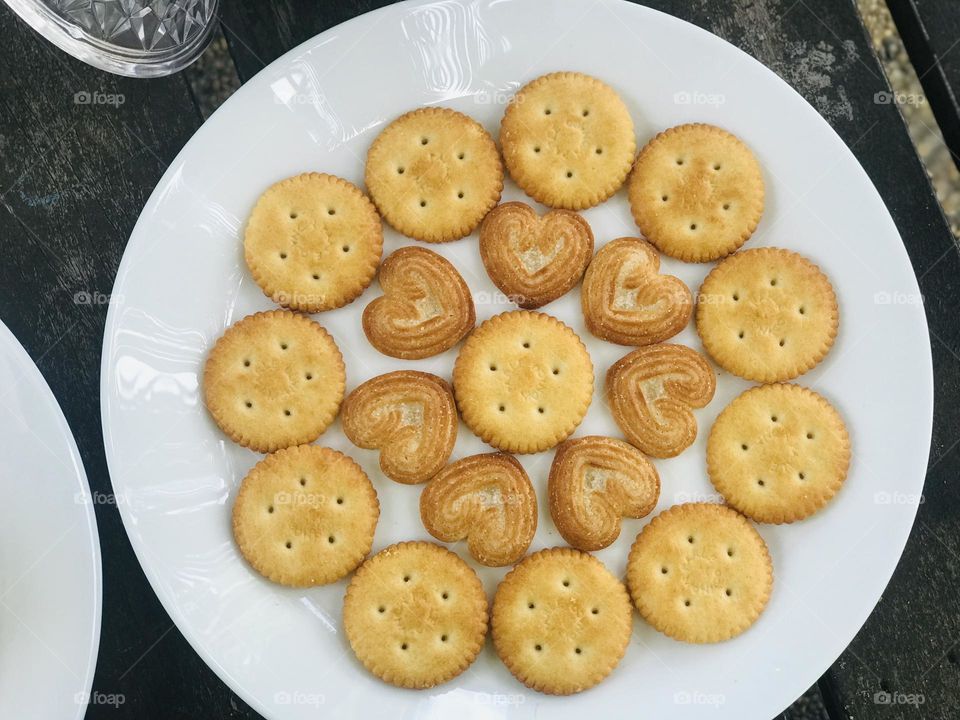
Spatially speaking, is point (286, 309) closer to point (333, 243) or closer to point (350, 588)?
point (333, 243)

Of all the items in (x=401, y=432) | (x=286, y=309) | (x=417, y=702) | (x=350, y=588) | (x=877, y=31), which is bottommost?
(x=417, y=702)

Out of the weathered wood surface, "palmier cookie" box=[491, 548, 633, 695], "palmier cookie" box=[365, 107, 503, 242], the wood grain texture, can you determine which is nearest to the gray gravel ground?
the weathered wood surface

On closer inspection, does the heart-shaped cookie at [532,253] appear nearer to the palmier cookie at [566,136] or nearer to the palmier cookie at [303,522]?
the palmier cookie at [566,136]

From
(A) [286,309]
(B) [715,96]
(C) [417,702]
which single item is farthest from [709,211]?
(C) [417,702]

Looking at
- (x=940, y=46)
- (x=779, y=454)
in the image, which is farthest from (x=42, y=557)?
(x=940, y=46)

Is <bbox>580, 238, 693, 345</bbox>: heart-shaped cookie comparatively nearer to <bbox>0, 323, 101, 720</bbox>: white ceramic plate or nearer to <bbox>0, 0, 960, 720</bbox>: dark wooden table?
<bbox>0, 0, 960, 720</bbox>: dark wooden table

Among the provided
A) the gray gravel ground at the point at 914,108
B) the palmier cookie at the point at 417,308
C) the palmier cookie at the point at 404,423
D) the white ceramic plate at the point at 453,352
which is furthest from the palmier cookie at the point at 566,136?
the gray gravel ground at the point at 914,108
